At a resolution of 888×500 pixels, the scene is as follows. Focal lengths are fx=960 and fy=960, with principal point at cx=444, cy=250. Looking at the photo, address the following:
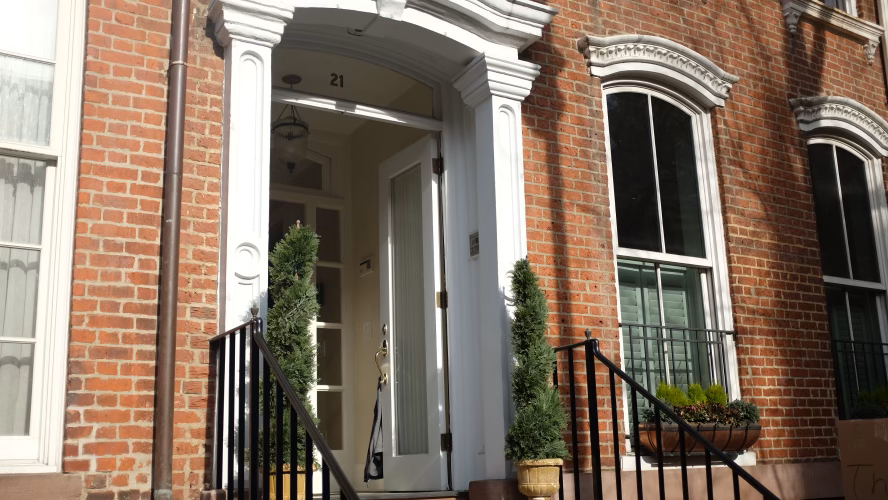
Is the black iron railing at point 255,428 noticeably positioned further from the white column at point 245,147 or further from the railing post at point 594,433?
the railing post at point 594,433

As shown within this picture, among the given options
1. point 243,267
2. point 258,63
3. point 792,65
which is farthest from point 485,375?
point 792,65

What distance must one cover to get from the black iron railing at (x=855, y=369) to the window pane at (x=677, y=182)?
5.41 feet

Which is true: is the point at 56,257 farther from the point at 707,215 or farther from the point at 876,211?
the point at 876,211

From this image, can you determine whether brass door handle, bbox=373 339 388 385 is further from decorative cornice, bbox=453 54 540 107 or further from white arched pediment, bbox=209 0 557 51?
white arched pediment, bbox=209 0 557 51

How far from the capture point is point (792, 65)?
304 inches

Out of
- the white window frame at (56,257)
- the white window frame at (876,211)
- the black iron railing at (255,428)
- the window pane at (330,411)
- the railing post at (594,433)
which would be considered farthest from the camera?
the white window frame at (876,211)

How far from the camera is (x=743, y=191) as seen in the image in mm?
7000

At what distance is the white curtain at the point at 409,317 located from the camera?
6203 millimetres

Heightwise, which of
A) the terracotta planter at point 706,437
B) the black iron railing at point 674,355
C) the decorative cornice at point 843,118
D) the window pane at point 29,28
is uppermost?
the decorative cornice at point 843,118

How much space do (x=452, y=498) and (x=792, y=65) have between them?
183 inches

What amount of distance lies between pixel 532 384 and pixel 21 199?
2.74 m

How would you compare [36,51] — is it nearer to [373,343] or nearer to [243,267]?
[243,267]

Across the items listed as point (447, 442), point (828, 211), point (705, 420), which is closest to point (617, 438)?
point (447, 442)

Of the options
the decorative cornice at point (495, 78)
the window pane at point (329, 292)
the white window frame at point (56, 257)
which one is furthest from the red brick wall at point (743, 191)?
the white window frame at point (56, 257)
